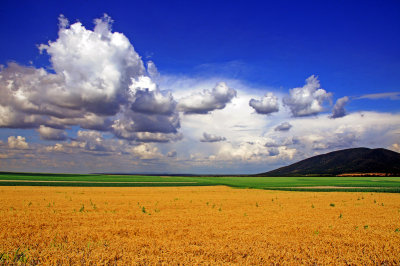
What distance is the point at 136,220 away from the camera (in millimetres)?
21953

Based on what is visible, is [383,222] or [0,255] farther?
[383,222]

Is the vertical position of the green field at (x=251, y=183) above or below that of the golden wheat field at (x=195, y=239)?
below

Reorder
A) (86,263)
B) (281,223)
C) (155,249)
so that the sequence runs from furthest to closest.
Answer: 1. (281,223)
2. (155,249)
3. (86,263)

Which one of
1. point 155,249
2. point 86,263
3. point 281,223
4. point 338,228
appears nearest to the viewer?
point 86,263

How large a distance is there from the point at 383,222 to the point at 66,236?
23233 mm

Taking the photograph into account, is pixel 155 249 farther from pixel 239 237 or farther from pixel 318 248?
pixel 318 248

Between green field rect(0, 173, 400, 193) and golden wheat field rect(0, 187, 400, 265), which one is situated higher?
golden wheat field rect(0, 187, 400, 265)

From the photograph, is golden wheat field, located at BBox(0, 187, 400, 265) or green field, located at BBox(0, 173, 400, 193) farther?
→ green field, located at BBox(0, 173, 400, 193)

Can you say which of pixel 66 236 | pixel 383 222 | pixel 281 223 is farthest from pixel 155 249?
pixel 383 222

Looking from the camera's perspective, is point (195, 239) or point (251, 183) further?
point (251, 183)

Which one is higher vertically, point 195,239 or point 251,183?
point 195,239

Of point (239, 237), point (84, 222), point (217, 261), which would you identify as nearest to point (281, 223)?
point (239, 237)

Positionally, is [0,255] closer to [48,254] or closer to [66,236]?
[48,254]

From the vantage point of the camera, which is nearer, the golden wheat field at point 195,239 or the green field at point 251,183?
the golden wheat field at point 195,239
